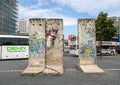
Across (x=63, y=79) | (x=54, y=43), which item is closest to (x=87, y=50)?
(x=54, y=43)

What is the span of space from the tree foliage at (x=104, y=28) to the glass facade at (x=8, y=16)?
51503 millimetres

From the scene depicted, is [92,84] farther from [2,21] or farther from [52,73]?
[2,21]

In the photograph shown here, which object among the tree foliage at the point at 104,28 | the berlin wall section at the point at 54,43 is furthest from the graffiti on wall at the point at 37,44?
the tree foliage at the point at 104,28

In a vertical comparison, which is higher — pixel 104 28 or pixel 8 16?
pixel 8 16

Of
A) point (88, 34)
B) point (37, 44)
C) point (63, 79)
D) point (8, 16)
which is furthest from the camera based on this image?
point (8, 16)

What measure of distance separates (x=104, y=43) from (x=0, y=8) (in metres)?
61.2

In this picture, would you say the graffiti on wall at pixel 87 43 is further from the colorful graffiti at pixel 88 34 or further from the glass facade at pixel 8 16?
the glass facade at pixel 8 16

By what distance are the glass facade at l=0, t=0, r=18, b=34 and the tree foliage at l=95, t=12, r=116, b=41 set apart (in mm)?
51503

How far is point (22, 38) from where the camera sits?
112 feet

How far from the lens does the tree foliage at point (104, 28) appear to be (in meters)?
64.8

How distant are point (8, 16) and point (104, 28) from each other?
66.6 m

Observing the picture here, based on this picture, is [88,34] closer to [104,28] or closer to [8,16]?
[104,28]

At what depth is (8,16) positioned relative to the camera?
12138 centimetres

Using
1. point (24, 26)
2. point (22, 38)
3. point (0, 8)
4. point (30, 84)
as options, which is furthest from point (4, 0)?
point (30, 84)
